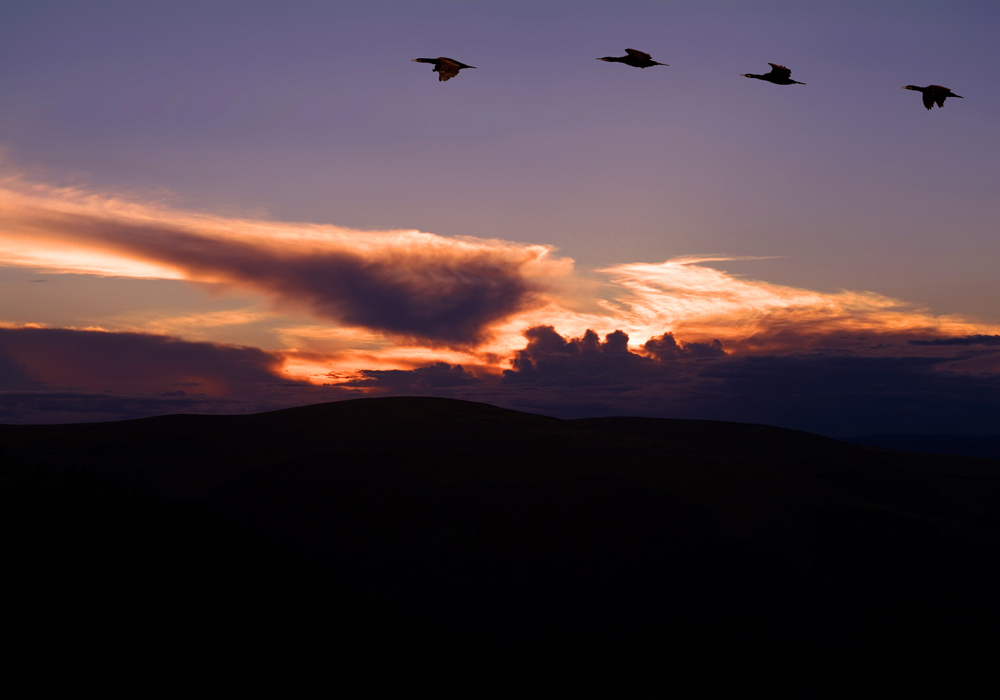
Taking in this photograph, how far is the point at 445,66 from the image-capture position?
1683 centimetres

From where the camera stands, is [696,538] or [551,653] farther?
[696,538]

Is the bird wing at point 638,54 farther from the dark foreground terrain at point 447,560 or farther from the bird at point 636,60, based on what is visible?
Result: the dark foreground terrain at point 447,560

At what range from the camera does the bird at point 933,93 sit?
15.8m

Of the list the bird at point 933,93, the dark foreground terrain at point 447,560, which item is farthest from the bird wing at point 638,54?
the dark foreground terrain at point 447,560

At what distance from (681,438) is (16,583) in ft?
311

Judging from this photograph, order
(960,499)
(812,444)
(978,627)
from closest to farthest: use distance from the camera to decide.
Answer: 1. (978,627)
2. (960,499)
3. (812,444)

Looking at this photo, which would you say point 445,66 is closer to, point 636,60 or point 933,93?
point 636,60

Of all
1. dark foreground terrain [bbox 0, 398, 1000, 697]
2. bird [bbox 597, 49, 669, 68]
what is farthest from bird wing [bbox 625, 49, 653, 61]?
dark foreground terrain [bbox 0, 398, 1000, 697]

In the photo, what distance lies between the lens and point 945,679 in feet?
121

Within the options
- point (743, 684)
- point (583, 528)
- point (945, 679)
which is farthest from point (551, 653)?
point (945, 679)

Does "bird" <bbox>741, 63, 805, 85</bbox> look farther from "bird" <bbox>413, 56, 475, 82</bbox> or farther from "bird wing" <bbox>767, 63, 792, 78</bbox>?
"bird" <bbox>413, 56, 475, 82</bbox>

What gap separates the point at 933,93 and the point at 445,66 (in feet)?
37.6

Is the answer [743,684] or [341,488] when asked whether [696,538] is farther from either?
[341,488]

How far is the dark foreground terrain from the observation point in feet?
98.2
